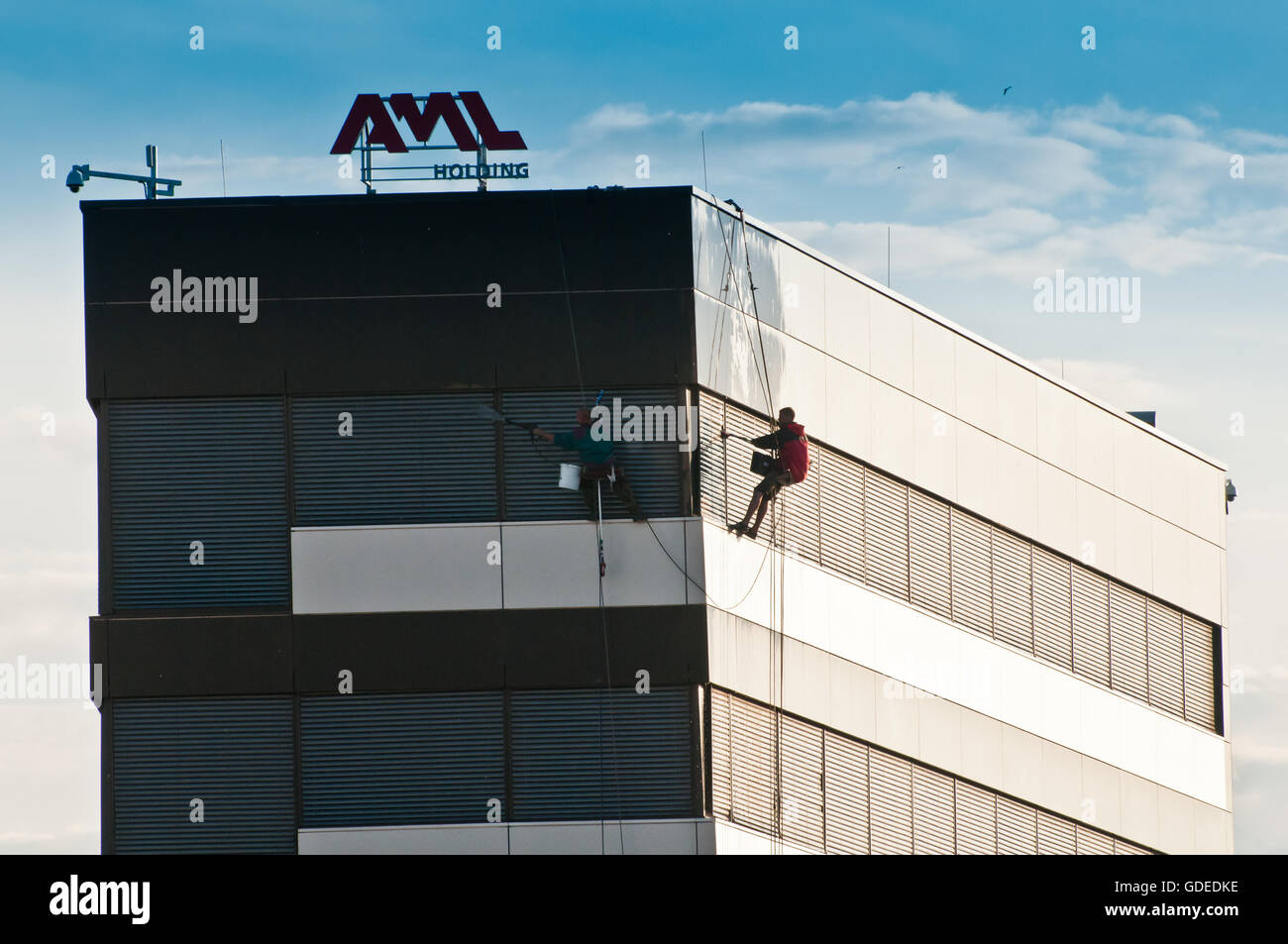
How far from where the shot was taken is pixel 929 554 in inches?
1379

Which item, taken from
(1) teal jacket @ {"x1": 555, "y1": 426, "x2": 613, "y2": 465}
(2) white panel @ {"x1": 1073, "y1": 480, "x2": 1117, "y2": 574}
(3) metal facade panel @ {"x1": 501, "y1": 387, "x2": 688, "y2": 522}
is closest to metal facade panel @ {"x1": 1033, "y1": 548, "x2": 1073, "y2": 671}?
(2) white panel @ {"x1": 1073, "y1": 480, "x2": 1117, "y2": 574}

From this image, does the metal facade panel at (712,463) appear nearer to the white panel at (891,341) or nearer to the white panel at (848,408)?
the white panel at (848,408)

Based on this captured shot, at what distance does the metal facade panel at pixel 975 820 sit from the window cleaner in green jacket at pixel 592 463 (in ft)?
30.4

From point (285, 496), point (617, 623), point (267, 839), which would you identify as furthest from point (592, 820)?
point (285, 496)

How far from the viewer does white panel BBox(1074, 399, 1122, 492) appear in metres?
38.8

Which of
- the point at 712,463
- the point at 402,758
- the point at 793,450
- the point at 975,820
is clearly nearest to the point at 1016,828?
the point at 975,820

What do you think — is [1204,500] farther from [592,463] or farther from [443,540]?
[443,540]

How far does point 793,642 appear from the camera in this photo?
31312 mm

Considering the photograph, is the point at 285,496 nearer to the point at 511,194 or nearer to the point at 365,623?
the point at 365,623

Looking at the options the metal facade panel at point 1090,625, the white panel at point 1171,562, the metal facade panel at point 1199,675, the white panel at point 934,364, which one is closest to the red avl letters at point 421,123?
the white panel at point 934,364
